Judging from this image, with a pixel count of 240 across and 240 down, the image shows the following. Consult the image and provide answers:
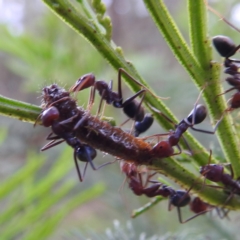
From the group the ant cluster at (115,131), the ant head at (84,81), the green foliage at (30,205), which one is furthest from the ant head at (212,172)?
the green foliage at (30,205)

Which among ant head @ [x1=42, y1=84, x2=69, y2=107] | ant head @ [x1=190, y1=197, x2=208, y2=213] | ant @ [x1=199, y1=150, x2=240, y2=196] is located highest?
ant head @ [x1=42, y1=84, x2=69, y2=107]

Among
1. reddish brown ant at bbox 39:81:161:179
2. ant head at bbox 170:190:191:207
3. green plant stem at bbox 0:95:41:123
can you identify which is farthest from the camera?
ant head at bbox 170:190:191:207

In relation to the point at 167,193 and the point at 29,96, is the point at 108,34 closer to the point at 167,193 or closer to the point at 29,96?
the point at 167,193

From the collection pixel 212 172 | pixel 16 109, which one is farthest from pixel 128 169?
pixel 16 109

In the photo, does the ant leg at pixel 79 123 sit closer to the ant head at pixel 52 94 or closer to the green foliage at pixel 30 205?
the ant head at pixel 52 94

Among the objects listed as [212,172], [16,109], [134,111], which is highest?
[16,109]

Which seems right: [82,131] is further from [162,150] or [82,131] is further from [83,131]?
[162,150]

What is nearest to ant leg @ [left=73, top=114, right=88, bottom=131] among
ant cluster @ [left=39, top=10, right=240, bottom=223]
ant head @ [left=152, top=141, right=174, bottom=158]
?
ant cluster @ [left=39, top=10, right=240, bottom=223]

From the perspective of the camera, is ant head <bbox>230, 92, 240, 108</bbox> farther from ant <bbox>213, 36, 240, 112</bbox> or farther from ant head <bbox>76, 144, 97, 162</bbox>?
ant head <bbox>76, 144, 97, 162</bbox>
